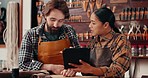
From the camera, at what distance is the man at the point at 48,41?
7.03 feet

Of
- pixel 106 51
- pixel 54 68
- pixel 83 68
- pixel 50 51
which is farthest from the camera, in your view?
pixel 50 51

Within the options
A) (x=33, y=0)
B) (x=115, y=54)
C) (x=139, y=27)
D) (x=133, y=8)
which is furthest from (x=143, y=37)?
(x=115, y=54)

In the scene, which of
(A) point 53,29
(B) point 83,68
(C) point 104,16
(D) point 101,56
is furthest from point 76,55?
(A) point 53,29

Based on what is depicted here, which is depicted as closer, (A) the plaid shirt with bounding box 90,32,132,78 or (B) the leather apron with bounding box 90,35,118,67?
(A) the plaid shirt with bounding box 90,32,132,78

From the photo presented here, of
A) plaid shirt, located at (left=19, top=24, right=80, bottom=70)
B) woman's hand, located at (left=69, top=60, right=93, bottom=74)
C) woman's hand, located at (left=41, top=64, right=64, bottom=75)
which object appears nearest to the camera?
woman's hand, located at (left=69, top=60, right=93, bottom=74)

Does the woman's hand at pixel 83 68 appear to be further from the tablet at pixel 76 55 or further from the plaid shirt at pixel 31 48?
the plaid shirt at pixel 31 48

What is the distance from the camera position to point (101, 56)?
6.20ft

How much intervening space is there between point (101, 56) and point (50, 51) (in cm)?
58

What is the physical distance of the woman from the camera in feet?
5.46

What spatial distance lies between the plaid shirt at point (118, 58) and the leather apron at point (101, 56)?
3cm

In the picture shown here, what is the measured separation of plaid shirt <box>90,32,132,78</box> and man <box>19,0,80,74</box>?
0.45m

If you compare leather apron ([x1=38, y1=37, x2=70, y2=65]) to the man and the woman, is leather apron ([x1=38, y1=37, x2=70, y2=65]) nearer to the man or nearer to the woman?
Answer: the man

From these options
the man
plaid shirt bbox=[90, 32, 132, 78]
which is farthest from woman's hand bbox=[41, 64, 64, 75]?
plaid shirt bbox=[90, 32, 132, 78]

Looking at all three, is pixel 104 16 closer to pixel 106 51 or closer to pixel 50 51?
pixel 106 51
